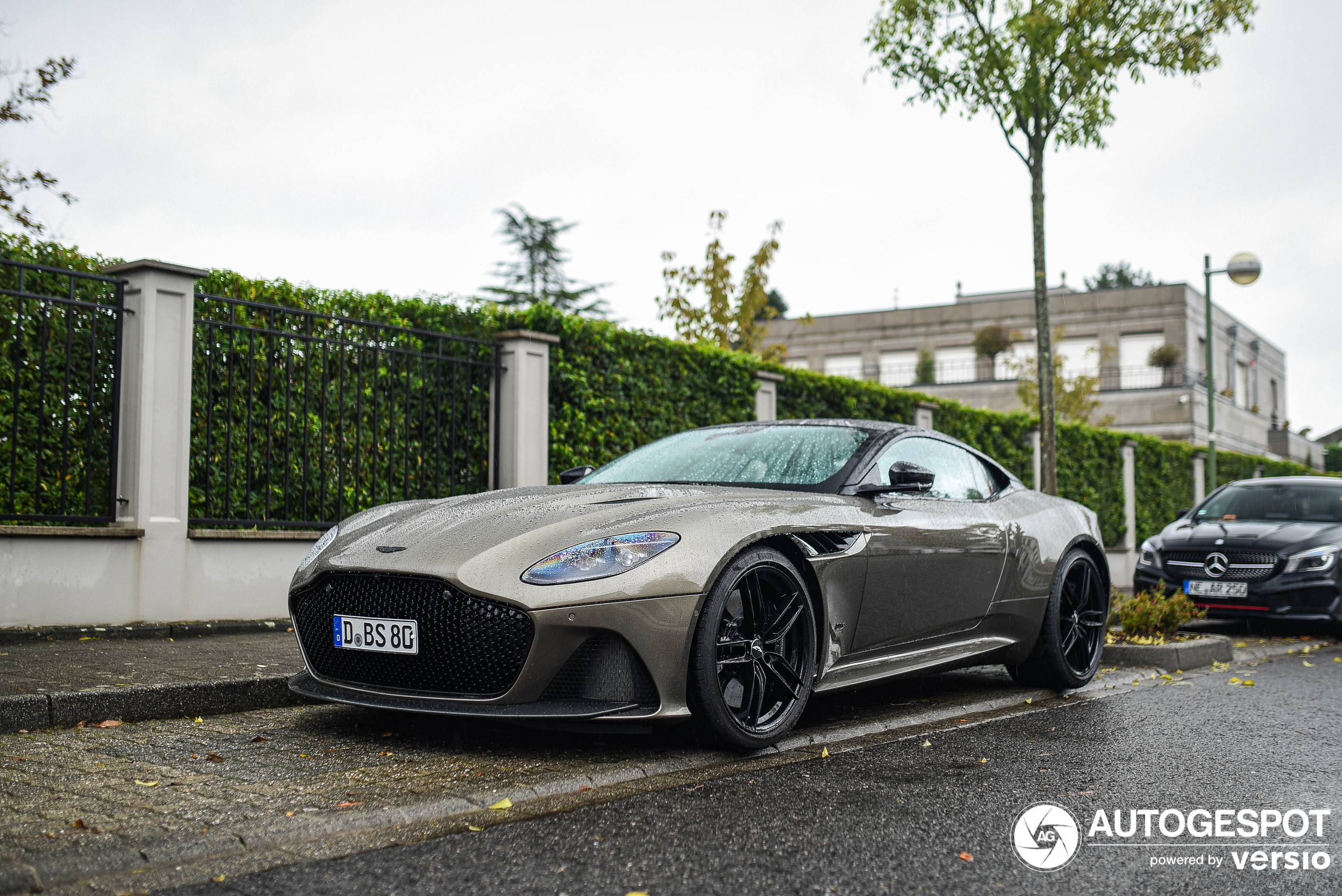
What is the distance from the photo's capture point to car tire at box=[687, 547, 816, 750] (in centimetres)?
406

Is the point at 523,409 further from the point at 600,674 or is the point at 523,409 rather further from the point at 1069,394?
the point at 1069,394

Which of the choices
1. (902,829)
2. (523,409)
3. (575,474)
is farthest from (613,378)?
(902,829)

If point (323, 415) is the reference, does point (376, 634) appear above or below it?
below

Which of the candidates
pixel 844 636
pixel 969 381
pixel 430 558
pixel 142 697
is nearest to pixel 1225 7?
pixel 844 636

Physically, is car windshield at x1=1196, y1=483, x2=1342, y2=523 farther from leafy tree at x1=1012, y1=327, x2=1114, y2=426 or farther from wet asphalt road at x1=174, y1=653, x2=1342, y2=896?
leafy tree at x1=1012, y1=327, x2=1114, y2=426

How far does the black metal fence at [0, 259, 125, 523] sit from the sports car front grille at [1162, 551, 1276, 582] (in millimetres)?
8648

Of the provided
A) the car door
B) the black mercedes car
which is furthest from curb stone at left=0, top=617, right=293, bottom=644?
the black mercedes car

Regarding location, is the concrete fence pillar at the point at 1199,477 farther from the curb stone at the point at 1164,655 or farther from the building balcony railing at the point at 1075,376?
the curb stone at the point at 1164,655

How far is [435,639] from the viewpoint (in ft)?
13.0

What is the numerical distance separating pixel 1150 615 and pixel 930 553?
3.70m

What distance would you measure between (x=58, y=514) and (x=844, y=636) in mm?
4850

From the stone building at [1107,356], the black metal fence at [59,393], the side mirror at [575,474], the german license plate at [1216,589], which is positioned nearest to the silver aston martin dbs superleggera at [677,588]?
the side mirror at [575,474]

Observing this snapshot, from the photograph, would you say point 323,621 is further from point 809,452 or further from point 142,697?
point 809,452

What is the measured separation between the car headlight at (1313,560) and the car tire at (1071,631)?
413 centimetres
